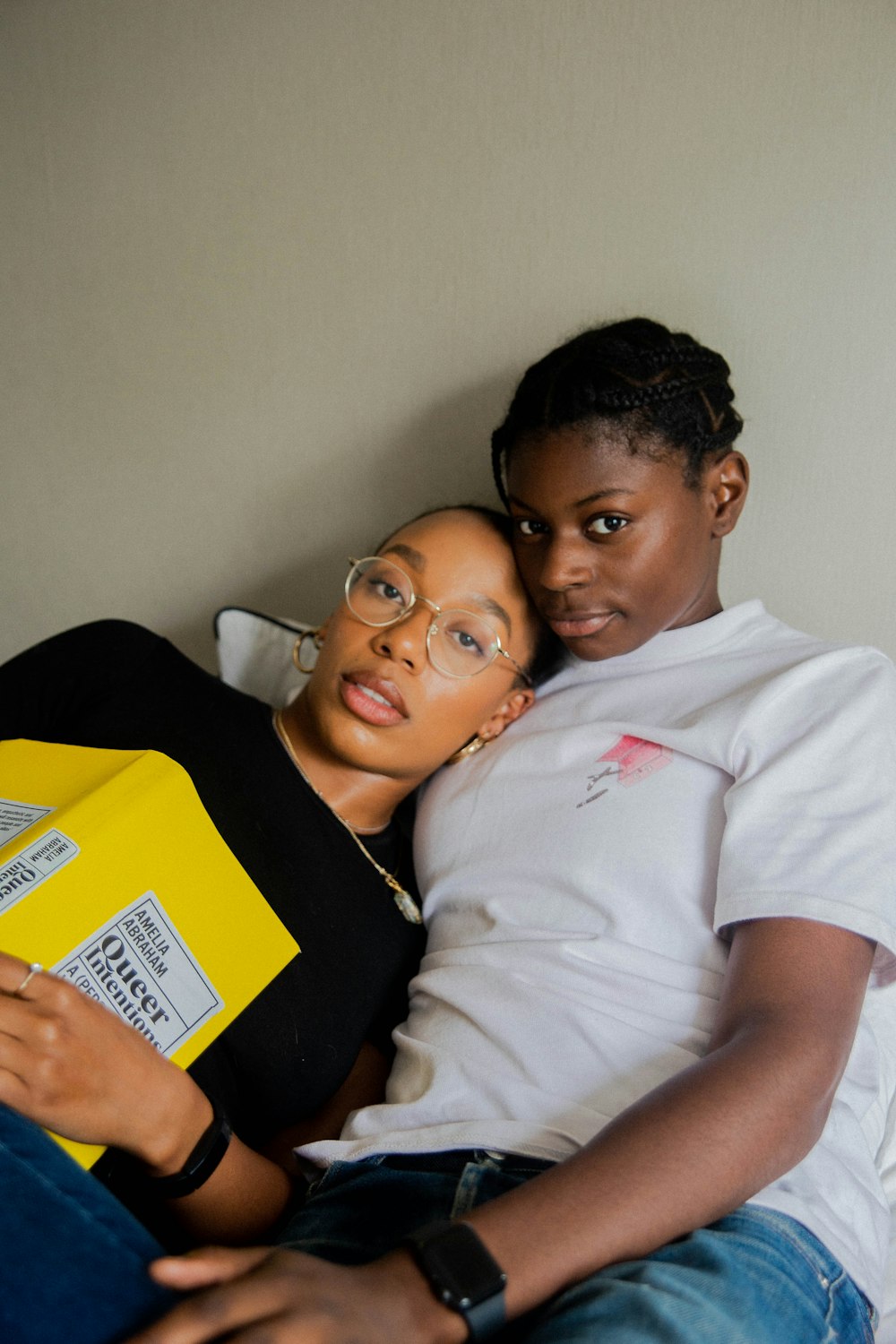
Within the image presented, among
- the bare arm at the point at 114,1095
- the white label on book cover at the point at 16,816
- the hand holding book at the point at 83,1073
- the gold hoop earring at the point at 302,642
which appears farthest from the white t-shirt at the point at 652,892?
the white label on book cover at the point at 16,816

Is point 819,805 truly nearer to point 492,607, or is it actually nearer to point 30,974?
point 492,607

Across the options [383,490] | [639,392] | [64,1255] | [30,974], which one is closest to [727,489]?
[639,392]

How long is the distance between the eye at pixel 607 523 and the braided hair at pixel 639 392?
0.26 ft

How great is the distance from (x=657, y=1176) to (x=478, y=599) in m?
0.71

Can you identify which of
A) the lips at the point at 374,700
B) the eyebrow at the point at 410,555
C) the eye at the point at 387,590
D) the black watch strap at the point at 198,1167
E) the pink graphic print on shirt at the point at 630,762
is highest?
the eyebrow at the point at 410,555

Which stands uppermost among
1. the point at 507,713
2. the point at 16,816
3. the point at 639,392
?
the point at 639,392

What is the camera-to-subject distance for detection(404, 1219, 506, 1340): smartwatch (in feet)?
2.45

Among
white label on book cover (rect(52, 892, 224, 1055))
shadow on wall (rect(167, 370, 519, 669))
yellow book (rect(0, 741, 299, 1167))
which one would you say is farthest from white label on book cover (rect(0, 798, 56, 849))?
shadow on wall (rect(167, 370, 519, 669))

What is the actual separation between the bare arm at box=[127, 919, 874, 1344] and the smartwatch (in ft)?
0.03

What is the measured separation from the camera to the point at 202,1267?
70 cm

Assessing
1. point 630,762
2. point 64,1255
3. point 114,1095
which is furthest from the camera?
point 630,762

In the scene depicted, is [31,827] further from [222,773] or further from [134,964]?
[222,773]

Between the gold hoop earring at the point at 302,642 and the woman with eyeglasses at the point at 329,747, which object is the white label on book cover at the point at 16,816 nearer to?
the woman with eyeglasses at the point at 329,747

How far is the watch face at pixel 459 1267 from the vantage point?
0.75m
